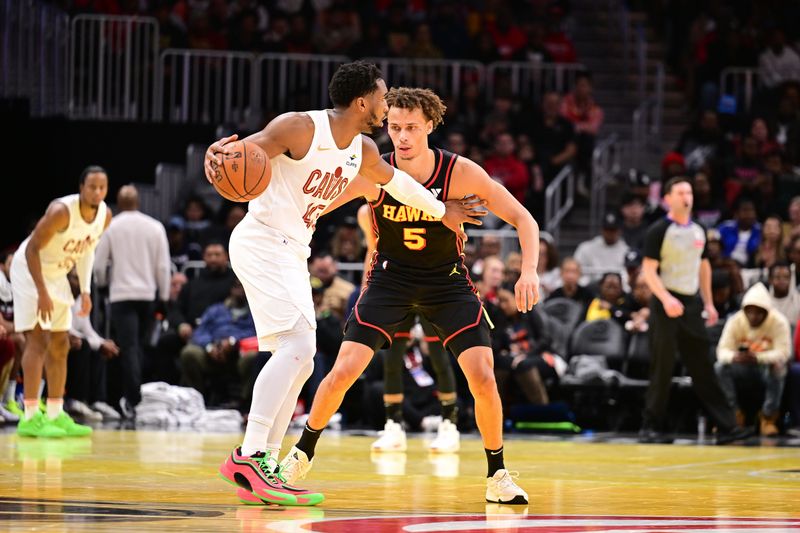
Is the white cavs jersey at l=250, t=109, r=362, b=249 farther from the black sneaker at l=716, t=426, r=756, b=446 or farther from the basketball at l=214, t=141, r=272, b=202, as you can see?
the black sneaker at l=716, t=426, r=756, b=446

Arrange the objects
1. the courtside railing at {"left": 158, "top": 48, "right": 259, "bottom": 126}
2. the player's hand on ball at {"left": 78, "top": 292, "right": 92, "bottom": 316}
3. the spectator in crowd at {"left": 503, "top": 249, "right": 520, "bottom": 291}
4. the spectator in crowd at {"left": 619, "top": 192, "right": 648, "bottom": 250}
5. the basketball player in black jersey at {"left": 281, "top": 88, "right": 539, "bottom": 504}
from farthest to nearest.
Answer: the courtside railing at {"left": 158, "top": 48, "right": 259, "bottom": 126}
the spectator in crowd at {"left": 619, "top": 192, "right": 648, "bottom": 250}
the spectator in crowd at {"left": 503, "top": 249, "right": 520, "bottom": 291}
the player's hand on ball at {"left": 78, "top": 292, "right": 92, "bottom": 316}
the basketball player in black jersey at {"left": 281, "top": 88, "right": 539, "bottom": 504}

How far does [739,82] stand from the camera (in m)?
19.9

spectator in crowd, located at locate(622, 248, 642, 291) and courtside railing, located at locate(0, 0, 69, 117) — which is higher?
courtside railing, located at locate(0, 0, 69, 117)

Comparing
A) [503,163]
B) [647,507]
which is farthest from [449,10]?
[647,507]

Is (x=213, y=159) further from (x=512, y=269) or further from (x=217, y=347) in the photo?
(x=512, y=269)

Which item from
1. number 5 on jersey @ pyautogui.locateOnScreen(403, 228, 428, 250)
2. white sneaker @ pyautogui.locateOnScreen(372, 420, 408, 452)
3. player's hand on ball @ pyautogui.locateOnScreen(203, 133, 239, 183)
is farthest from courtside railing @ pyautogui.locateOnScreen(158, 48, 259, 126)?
player's hand on ball @ pyautogui.locateOnScreen(203, 133, 239, 183)

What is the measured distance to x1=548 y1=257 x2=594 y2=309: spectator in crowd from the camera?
1422 centimetres

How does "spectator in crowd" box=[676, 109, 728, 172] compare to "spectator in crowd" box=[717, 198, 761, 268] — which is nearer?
"spectator in crowd" box=[717, 198, 761, 268]

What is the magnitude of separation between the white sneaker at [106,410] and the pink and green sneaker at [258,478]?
7562 mm

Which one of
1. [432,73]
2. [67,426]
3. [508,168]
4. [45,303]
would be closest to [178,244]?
[508,168]

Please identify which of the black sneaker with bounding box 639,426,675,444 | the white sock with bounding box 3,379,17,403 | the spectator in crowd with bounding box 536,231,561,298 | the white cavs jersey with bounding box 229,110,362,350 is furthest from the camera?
the spectator in crowd with bounding box 536,231,561,298

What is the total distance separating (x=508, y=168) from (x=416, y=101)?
33.2ft

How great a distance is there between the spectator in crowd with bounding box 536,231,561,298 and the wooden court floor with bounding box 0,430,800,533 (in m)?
4.11

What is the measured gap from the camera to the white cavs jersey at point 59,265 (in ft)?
34.4
